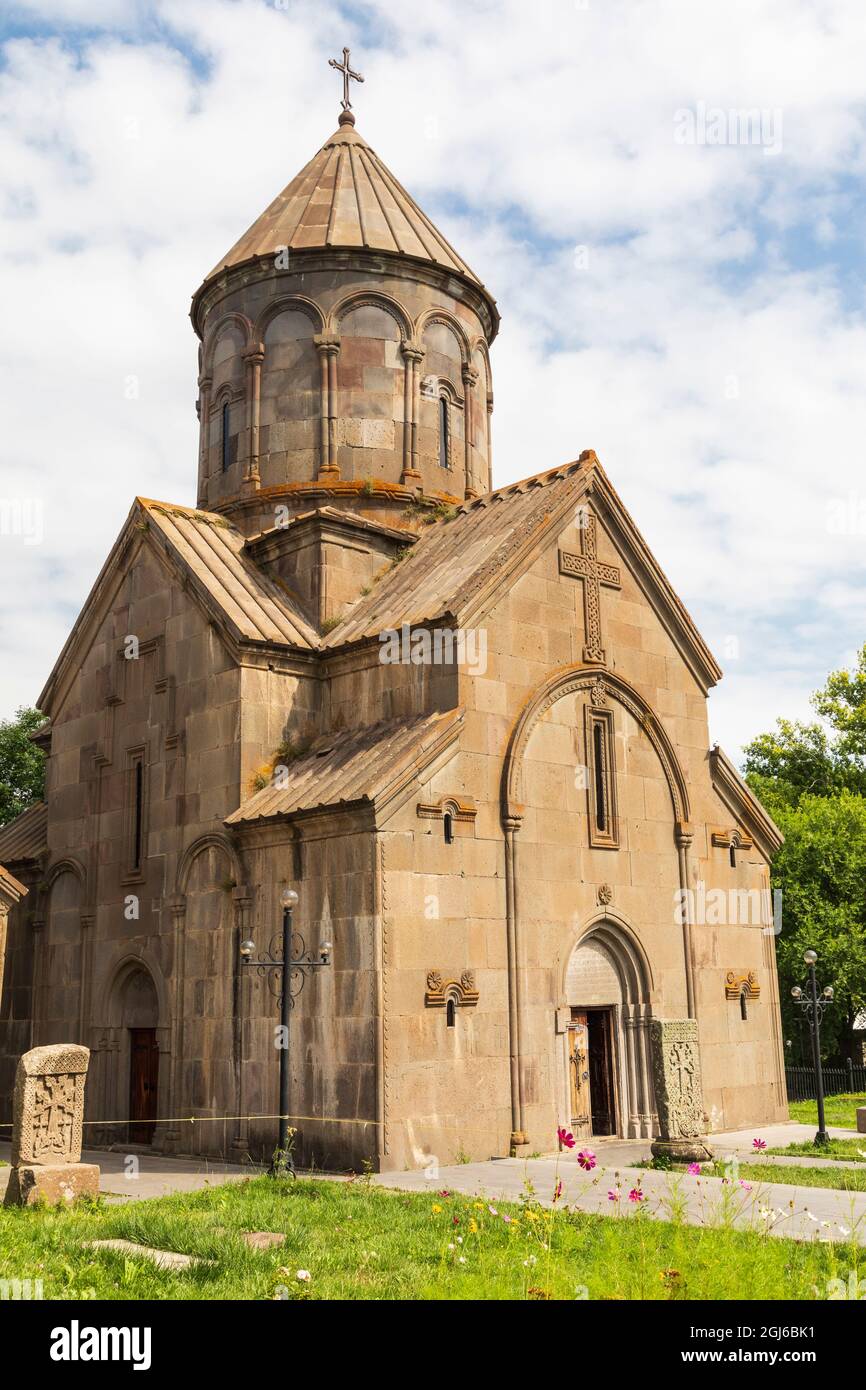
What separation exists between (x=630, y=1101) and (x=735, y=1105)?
230 centimetres

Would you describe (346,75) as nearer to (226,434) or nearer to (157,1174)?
(226,434)

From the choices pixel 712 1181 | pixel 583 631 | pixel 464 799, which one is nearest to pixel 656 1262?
pixel 712 1181

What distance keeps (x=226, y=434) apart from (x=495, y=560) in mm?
7500

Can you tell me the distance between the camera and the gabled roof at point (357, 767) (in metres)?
14.9

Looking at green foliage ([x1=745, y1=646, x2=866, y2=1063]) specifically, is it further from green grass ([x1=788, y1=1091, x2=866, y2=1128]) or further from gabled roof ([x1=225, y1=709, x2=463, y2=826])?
gabled roof ([x1=225, y1=709, x2=463, y2=826])

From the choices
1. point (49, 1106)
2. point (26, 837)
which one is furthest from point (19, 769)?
point (49, 1106)

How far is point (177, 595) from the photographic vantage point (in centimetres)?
1878

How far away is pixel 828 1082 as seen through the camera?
2967 centimetres

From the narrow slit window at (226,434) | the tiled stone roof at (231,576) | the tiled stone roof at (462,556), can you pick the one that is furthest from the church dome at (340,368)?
the tiled stone roof at (462,556)

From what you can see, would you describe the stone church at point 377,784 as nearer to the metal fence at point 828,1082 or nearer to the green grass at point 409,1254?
the green grass at point 409,1254

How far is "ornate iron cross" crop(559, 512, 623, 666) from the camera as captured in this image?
1798 cm

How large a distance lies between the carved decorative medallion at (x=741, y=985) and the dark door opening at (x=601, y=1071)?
2.54 m

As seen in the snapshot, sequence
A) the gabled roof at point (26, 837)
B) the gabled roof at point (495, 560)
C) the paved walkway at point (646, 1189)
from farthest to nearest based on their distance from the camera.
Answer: the gabled roof at point (26, 837)
the gabled roof at point (495, 560)
the paved walkway at point (646, 1189)
